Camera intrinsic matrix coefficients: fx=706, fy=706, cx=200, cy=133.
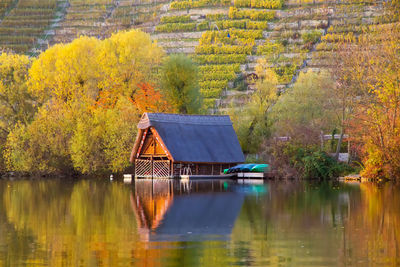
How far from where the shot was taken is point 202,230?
17375mm

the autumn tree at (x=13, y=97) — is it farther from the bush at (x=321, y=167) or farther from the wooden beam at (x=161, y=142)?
the bush at (x=321, y=167)

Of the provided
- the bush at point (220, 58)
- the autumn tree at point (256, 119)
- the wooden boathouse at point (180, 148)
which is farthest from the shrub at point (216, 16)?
the wooden boathouse at point (180, 148)

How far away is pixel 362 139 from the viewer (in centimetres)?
3900

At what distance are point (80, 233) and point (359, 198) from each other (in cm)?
1291

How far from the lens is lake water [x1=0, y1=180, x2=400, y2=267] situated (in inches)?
529

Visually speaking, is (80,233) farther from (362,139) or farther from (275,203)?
(362,139)

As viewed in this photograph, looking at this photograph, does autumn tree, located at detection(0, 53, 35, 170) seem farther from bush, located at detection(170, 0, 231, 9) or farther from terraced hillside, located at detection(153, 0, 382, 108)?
bush, located at detection(170, 0, 231, 9)

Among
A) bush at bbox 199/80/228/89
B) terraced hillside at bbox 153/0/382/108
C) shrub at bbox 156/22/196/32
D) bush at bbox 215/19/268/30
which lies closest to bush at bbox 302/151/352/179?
terraced hillside at bbox 153/0/382/108

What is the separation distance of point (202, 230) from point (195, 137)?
29080 millimetres

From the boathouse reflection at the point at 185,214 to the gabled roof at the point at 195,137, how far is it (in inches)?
543

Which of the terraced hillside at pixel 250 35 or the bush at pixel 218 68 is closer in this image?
the terraced hillside at pixel 250 35

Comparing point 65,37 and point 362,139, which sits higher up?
point 65,37

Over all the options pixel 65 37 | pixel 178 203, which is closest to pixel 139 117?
pixel 178 203

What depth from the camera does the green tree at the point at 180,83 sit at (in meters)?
53.3
